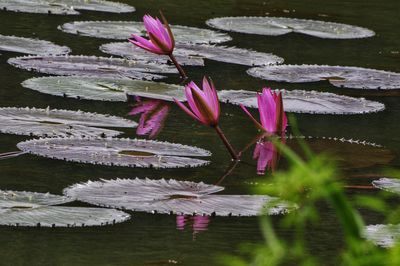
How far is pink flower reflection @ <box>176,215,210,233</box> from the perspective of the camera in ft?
7.78

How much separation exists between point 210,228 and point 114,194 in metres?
0.28

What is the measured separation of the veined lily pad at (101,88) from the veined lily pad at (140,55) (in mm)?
581

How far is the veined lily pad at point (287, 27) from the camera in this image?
5605 millimetres

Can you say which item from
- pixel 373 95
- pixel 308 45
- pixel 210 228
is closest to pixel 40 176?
pixel 210 228

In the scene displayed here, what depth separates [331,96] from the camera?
398cm

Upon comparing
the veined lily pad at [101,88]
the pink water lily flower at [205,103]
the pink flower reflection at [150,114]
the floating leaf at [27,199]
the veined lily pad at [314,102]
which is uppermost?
the pink water lily flower at [205,103]

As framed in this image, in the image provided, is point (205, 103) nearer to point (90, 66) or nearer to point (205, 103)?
point (205, 103)

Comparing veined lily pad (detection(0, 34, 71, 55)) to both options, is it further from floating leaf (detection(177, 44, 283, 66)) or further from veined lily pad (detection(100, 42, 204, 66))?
floating leaf (detection(177, 44, 283, 66))

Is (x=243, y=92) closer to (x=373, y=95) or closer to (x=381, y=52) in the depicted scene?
(x=373, y=95)

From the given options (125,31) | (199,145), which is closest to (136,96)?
(199,145)

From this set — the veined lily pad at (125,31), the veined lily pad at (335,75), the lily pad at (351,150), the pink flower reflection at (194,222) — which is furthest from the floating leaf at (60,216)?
the veined lily pad at (125,31)

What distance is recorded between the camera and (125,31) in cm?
525

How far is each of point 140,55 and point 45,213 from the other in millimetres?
2435

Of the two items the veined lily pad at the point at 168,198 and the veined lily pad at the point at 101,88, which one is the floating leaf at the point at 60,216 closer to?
the veined lily pad at the point at 168,198
